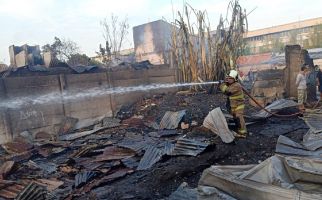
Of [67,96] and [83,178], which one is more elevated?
[67,96]

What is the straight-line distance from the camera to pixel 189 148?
5898mm

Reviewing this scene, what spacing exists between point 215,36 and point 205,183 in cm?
1020

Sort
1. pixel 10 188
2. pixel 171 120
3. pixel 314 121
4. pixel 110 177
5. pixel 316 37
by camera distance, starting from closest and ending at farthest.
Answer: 1. pixel 10 188
2. pixel 110 177
3. pixel 314 121
4. pixel 171 120
5. pixel 316 37

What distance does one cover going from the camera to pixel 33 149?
7266 mm

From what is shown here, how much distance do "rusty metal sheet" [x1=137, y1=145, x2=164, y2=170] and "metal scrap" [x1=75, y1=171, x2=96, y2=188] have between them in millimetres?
830

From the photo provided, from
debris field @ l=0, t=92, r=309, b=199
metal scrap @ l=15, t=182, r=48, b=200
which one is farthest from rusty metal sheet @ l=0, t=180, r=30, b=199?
metal scrap @ l=15, t=182, r=48, b=200

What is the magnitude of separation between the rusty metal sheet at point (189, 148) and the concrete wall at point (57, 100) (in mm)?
4793

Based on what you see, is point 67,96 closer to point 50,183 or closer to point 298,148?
point 50,183

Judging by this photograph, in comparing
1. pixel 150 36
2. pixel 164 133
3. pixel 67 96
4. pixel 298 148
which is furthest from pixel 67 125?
pixel 150 36

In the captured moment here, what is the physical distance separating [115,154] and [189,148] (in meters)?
1.53

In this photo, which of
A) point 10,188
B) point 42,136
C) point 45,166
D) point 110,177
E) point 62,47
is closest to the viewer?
point 10,188

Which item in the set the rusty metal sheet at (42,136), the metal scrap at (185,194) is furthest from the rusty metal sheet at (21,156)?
the metal scrap at (185,194)

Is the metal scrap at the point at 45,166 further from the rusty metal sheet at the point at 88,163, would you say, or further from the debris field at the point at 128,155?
the rusty metal sheet at the point at 88,163

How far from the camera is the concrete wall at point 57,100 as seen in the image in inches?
327
